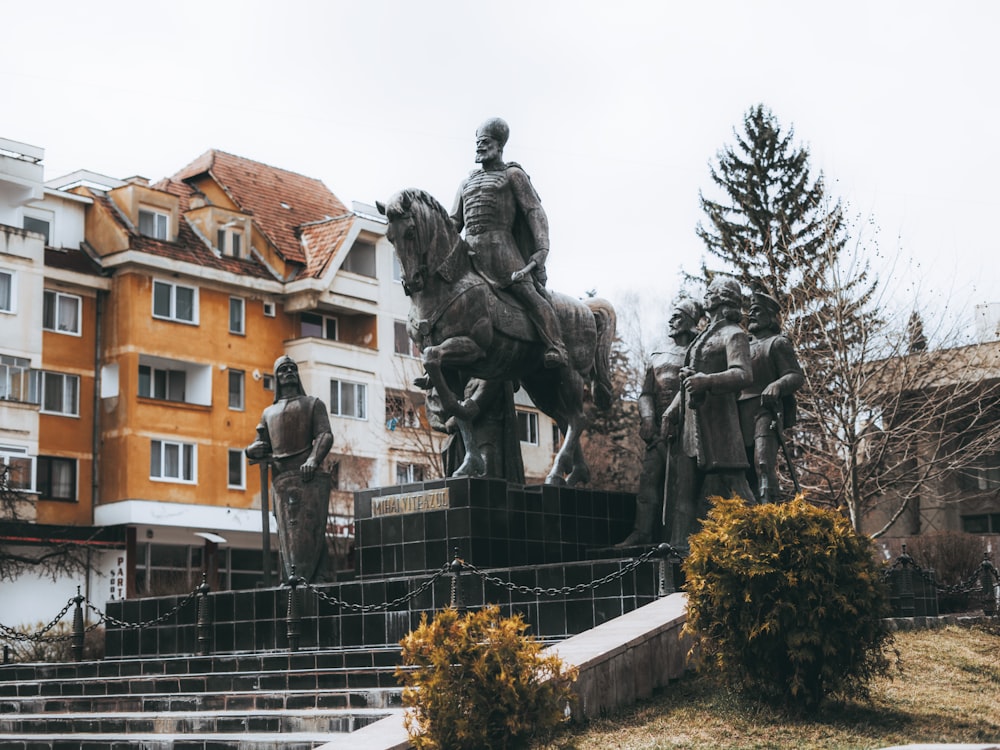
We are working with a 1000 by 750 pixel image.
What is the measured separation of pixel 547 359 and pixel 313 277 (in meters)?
30.8

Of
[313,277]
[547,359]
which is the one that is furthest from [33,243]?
[547,359]

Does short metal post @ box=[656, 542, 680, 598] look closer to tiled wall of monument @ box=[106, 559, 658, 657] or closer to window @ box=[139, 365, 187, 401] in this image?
tiled wall of monument @ box=[106, 559, 658, 657]

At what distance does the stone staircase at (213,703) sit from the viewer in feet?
41.5

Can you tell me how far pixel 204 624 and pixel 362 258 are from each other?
33977mm

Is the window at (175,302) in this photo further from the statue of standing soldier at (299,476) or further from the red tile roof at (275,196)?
the statue of standing soldier at (299,476)

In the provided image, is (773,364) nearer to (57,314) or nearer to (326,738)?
(326,738)

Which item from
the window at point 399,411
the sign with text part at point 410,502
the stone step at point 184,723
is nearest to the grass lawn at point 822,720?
the stone step at point 184,723

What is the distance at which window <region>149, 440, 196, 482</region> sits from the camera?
143 ft

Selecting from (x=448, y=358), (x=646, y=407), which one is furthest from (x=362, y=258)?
(x=448, y=358)

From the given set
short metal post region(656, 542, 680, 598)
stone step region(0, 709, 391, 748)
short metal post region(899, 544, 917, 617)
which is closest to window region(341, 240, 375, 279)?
stone step region(0, 709, 391, 748)

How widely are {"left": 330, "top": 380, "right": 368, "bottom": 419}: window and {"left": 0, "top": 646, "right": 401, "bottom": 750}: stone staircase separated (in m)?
30.6

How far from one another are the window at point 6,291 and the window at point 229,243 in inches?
306

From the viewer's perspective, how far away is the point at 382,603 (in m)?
16.1

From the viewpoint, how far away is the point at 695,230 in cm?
4303
